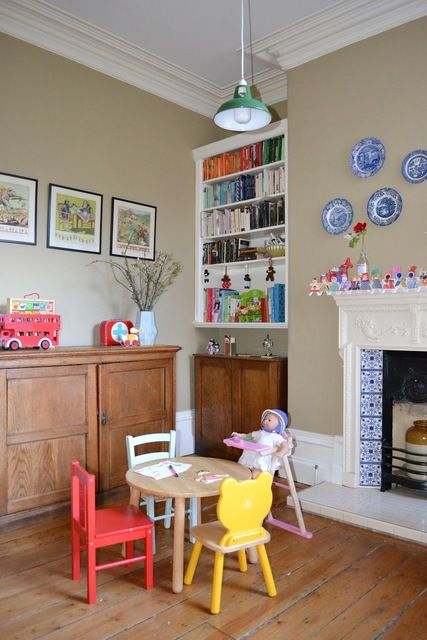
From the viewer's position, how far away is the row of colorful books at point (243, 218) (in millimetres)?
4316

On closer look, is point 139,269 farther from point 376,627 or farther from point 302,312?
point 376,627

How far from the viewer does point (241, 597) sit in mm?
2318

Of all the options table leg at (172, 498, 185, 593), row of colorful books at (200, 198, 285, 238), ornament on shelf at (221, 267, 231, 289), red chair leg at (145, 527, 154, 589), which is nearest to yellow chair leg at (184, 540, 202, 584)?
table leg at (172, 498, 185, 593)

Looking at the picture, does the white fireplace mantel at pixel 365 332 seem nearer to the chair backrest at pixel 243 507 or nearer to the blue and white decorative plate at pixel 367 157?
the blue and white decorative plate at pixel 367 157

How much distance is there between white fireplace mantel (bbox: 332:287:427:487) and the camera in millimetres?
3242

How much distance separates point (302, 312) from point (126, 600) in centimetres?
241

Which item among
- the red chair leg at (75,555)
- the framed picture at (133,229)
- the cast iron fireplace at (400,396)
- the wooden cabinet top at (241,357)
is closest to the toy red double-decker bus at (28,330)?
the framed picture at (133,229)

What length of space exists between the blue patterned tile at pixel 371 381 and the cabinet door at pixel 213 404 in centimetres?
126

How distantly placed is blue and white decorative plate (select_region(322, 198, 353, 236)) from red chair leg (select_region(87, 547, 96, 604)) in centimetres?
271

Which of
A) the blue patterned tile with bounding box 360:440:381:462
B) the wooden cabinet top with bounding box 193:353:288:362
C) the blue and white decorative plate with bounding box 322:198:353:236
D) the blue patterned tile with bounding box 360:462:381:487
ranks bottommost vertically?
the blue patterned tile with bounding box 360:462:381:487

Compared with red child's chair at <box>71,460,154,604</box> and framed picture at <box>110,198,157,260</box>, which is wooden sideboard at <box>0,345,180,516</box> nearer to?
red child's chair at <box>71,460,154,604</box>

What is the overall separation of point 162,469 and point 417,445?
1785 mm

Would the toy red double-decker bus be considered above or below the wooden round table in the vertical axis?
above

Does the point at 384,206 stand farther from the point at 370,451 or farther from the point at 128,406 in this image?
the point at 128,406
